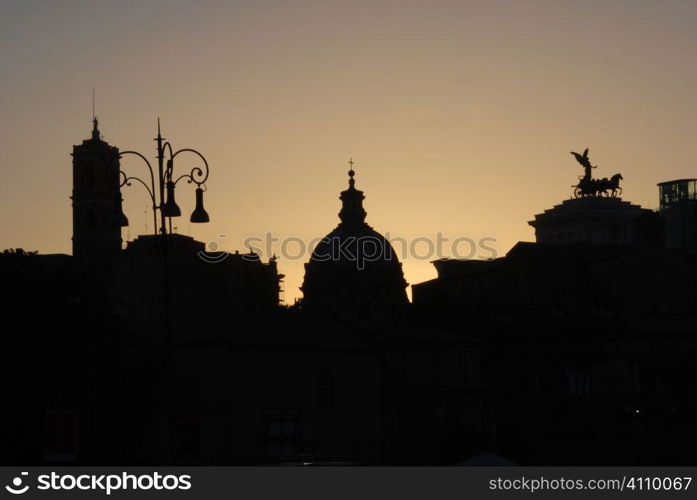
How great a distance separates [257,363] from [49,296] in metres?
27.1

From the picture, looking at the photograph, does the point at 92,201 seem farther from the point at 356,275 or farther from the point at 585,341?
the point at 585,341

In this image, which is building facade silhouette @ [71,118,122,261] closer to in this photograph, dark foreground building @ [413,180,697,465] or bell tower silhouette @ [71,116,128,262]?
bell tower silhouette @ [71,116,128,262]

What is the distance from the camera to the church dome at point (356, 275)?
118375 millimetres

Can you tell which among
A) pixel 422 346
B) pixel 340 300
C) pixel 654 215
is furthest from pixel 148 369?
pixel 654 215

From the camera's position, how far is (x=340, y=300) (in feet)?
390

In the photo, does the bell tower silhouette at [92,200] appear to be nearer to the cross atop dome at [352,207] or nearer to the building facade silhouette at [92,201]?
the building facade silhouette at [92,201]

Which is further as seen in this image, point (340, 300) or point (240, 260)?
point (240, 260)

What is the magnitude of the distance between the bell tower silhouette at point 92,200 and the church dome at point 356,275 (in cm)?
3526

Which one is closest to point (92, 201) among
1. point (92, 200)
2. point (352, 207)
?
point (92, 200)

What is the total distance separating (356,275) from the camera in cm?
11988

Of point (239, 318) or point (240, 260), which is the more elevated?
point (240, 260)

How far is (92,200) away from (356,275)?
140ft
